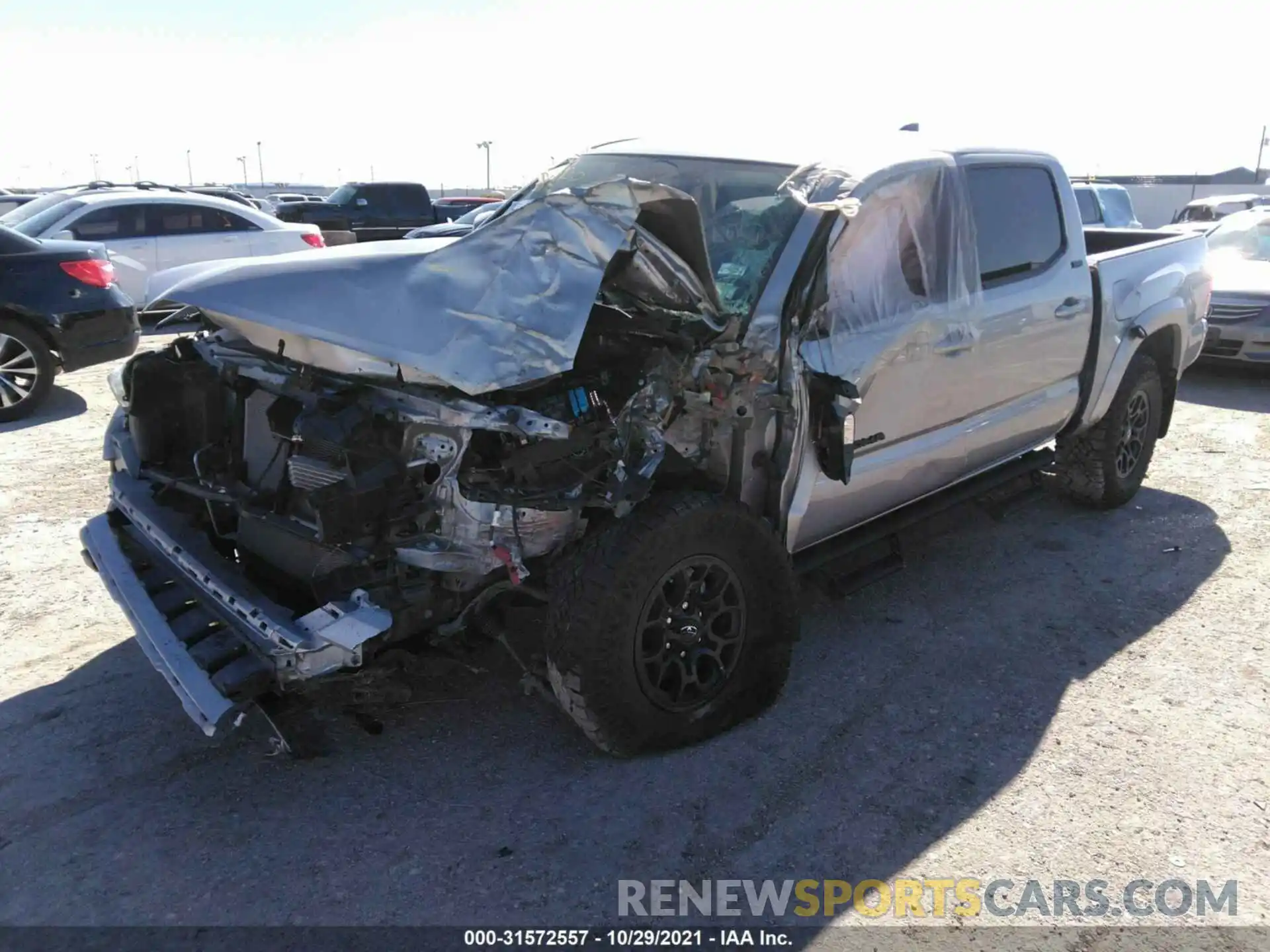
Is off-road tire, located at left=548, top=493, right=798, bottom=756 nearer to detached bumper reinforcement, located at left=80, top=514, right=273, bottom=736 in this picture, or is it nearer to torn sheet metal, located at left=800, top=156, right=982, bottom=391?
torn sheet metal, located at left=800, top=156, right=982, bottom=391

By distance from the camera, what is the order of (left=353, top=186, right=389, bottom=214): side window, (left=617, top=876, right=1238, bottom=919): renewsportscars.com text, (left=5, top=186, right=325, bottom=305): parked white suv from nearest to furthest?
(left=617, top=876, right=1238, bottom=919): renewsportscars.com text → (left=5, top=186, right=325, bottom=305): parked white suv → (left=353, top=186, right=389, bottom=214): side window

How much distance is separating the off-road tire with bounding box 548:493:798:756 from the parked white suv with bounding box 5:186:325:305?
10.3m

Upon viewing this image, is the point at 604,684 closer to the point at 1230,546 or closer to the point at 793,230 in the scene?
the point at 793,230

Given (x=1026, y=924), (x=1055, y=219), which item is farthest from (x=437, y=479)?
(x=1055, y=219)

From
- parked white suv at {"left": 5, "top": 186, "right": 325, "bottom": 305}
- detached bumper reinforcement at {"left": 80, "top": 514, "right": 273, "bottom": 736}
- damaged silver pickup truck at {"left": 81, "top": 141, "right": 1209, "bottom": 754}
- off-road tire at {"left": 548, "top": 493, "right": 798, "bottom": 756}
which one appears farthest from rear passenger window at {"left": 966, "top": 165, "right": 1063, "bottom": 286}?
parked white suv at {"left": 5, "top": 186, "right": 325, "bottom": 305}

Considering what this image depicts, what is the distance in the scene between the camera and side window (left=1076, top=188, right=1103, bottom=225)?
1460 centimetres

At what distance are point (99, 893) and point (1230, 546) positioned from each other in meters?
5.55

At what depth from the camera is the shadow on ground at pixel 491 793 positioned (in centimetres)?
269

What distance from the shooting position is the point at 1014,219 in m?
4.53

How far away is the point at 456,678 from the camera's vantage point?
3.83 metres

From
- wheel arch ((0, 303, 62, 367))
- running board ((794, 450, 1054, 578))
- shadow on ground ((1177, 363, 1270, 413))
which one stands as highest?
wheel arch ((0, 303, 62, 367))

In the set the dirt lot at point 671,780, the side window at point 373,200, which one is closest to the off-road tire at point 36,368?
the dirt lot at point 671,780

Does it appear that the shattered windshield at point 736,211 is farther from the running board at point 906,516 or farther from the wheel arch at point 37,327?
the wheel arch at point 37,327

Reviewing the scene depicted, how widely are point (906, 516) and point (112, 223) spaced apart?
10880mm
